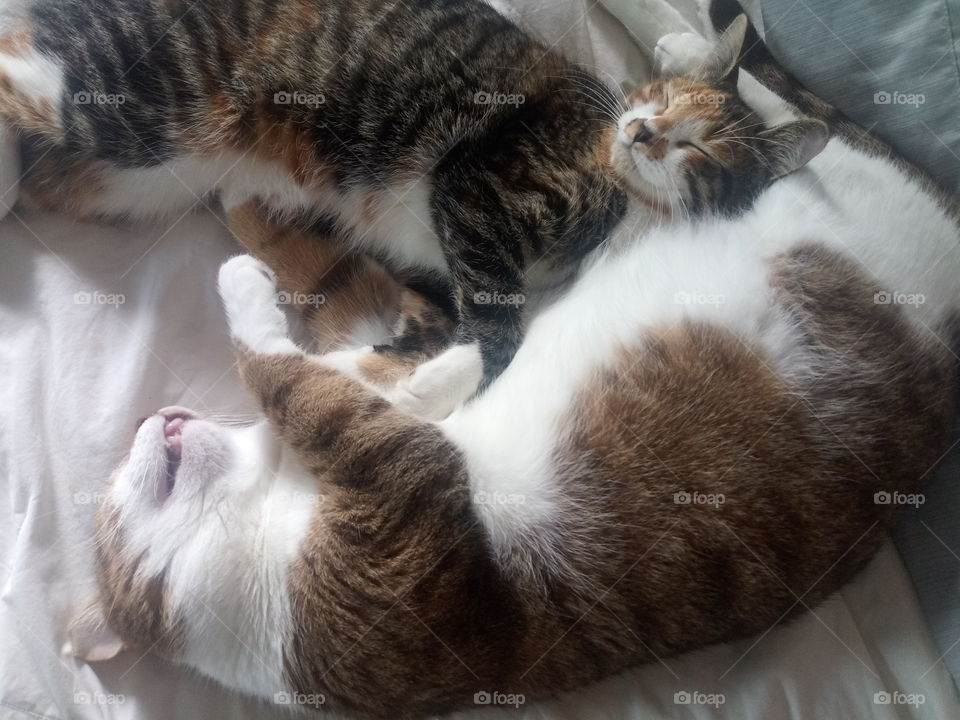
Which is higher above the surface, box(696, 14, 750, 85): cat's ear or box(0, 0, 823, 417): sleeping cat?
box(696, 14, 750, 85): cat's ear

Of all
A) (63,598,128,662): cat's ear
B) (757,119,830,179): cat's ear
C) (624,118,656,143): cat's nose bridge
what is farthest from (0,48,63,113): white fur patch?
(757,119,830,179): cat's ear

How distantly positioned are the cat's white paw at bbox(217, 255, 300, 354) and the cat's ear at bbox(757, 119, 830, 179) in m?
1.30

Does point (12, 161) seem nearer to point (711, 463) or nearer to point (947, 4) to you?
point (711, 463)

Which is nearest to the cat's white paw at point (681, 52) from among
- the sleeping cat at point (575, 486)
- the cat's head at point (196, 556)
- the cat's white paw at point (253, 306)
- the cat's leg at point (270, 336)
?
the sleeping cat at point (575, 486)

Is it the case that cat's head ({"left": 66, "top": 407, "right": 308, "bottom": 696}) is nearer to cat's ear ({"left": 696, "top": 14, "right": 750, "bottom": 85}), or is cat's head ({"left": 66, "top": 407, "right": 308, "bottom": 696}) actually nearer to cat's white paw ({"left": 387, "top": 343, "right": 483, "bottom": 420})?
cat's white paw ({"left": 387, "top": 343, "right": 483, "bottom": 420})

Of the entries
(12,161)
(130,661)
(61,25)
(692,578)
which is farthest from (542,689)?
(61,25)

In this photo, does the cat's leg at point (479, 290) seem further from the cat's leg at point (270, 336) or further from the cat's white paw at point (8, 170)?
the cat's white paw at point (8, 170)

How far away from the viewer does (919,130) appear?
1.74 m

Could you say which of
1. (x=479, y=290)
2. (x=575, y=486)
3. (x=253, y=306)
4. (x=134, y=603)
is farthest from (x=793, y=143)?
(x=134, y=603)

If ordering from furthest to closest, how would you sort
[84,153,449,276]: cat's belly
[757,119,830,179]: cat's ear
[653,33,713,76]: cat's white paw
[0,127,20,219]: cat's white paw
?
[653,33,713,76]: cat's white paw
[84,153,449,276]: cat's belly
[0,127,20,219]: cat's white paw
[757,119,830,179]: cat's ear

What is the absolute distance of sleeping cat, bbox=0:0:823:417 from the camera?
1.71m

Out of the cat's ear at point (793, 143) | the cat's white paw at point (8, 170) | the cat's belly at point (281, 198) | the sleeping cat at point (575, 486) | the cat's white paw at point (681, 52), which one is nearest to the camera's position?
the sleeping cat at point (575, 486)

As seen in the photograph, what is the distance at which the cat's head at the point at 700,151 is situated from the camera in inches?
70.0

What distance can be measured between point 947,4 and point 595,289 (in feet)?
3.64
